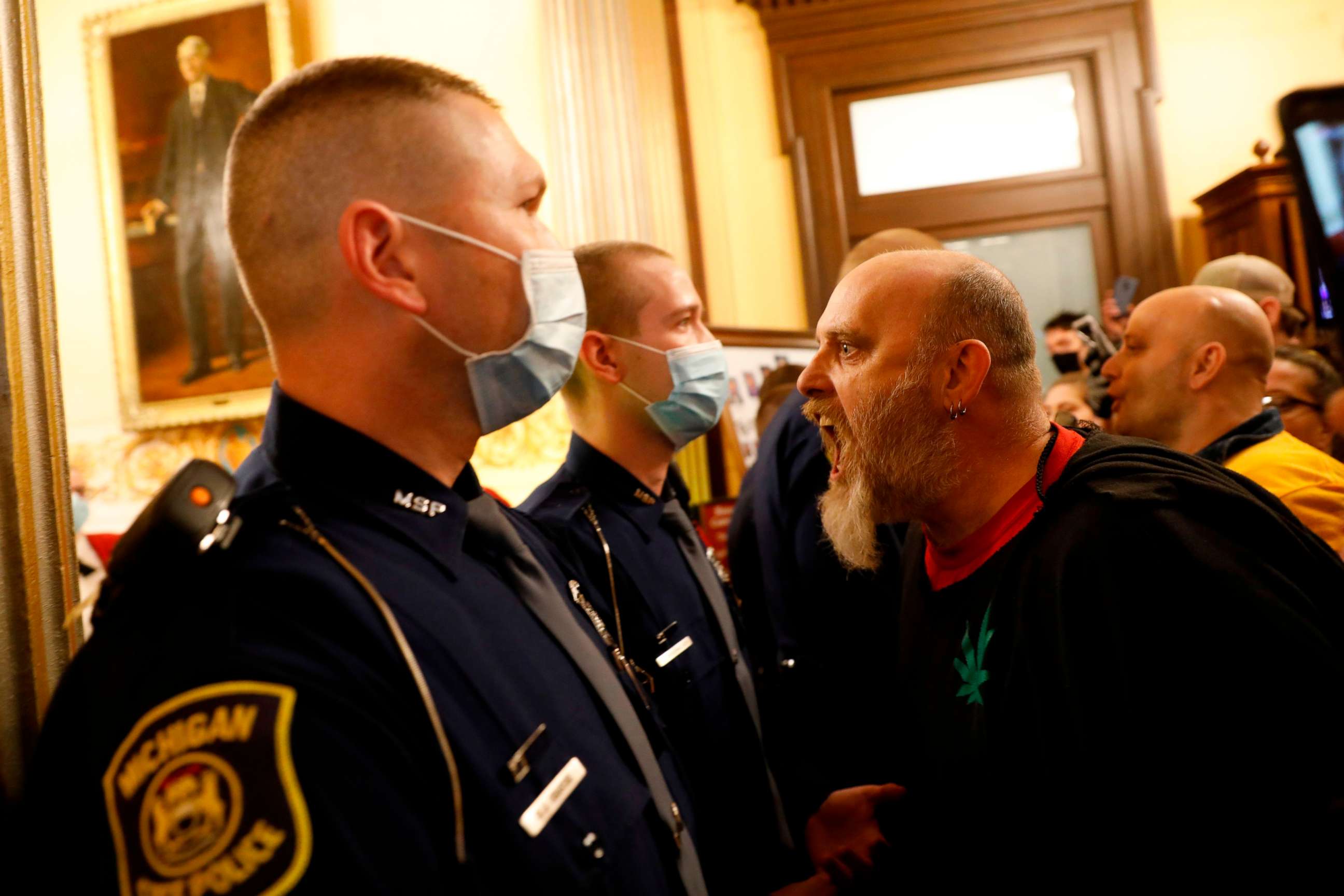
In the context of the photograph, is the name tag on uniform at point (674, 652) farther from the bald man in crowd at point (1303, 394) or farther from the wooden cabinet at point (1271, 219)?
the wooden cabinet at point (1271, 219)

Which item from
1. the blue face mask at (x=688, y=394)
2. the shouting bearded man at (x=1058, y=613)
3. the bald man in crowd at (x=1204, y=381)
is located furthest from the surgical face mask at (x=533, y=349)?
the bald man in crowd at (x=1204, y=381)

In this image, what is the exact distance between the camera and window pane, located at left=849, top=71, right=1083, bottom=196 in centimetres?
676

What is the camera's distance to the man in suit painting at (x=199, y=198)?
618cm

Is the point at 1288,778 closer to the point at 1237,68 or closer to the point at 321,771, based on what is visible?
the point at 321,771

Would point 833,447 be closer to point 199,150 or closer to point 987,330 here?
point 987,330

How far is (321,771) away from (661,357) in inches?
63.0

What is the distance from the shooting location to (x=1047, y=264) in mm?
6785

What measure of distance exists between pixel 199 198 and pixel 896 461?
5.55m

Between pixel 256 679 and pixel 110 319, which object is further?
pixel 110 319

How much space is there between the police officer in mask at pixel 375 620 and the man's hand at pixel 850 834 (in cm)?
71

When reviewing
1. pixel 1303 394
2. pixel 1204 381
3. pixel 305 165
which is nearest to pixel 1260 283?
pixel 1303 394

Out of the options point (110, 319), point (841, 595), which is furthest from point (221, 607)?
point (110, 319)

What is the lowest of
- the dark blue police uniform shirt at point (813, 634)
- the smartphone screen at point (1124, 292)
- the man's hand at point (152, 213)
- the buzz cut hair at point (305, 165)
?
the dark blue police uniform shirt at point (813, 634)

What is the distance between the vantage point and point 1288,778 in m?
1.49
